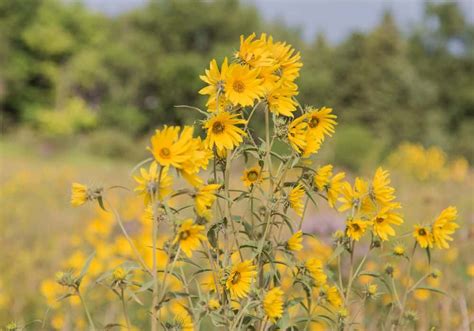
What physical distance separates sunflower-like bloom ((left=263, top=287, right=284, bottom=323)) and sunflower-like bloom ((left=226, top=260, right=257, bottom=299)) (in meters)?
0.04

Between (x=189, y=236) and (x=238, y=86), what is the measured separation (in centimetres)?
31

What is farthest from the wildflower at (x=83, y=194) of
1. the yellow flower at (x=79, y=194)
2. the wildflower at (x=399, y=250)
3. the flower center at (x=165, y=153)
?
the wildflower at (x=399, y=250)

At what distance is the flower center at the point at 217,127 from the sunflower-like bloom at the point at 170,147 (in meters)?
0.12

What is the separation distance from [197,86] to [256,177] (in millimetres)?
28263

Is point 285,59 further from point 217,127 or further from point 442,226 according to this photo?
point 442,226

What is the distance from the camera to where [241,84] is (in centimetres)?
120

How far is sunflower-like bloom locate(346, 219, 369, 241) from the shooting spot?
1.30m

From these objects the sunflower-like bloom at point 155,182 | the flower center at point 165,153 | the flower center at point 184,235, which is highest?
the flower center at point 165,153

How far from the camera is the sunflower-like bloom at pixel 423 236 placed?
1377 mm

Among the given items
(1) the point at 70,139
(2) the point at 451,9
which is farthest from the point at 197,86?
(2) the point at 451,9

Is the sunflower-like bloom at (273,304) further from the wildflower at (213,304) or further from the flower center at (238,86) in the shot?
the flower center at (238,86)

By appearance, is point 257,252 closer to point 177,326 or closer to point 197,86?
point 177,326

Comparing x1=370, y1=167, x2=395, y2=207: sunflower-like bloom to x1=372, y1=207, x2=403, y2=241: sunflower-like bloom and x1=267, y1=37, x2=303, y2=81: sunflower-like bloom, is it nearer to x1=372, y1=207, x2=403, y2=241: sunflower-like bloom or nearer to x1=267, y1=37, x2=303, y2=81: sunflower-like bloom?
x1=372, y1=207, x2=403, y2=241: sunflower-like bloom

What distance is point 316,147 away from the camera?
1.26 meters
